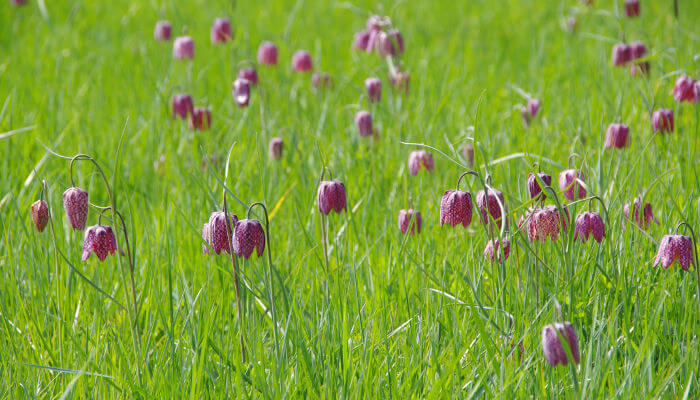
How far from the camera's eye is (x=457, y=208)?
1775 mm

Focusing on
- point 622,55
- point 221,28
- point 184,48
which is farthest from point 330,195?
point 221,28

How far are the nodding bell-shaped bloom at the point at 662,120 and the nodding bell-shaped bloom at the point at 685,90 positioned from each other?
4.0 inches

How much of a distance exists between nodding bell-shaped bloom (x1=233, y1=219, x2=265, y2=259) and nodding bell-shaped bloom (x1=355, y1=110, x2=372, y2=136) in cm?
146

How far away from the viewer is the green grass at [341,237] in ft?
5.35

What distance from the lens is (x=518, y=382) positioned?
1.51 m

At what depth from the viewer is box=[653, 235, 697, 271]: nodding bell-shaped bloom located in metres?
1.69

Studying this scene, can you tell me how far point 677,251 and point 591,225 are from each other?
0.20 m

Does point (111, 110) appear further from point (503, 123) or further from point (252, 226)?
point (252, 226)

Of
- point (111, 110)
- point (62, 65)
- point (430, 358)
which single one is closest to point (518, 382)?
point (430, 358)

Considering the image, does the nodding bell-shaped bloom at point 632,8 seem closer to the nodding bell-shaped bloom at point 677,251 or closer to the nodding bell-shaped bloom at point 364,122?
the nodding bell-shaped bloom at point 364,122

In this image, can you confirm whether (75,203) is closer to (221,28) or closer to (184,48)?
(184,48)

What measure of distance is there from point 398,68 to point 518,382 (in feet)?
7.41

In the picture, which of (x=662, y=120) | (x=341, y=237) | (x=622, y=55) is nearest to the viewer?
(x=341, y=237)

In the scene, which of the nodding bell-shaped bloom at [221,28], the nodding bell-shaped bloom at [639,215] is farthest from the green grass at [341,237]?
the nodding bell-shaped bloom at [221,28]
